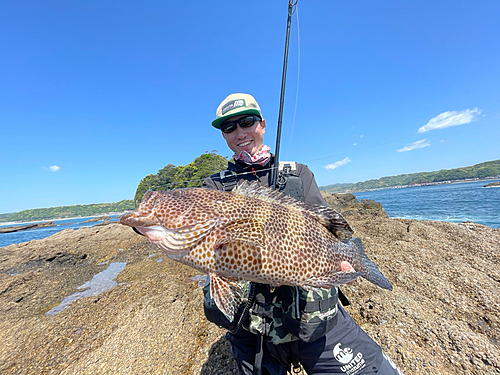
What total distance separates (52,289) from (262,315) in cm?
885

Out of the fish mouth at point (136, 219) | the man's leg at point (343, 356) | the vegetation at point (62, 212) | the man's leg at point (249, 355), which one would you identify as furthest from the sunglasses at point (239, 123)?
the vegetation at point (62, 212)

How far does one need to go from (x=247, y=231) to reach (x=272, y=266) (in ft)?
1.43

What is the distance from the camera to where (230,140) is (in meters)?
3.08

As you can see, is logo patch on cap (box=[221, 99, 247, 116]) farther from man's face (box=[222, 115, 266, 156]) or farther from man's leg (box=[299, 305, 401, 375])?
man's leg (box=[299, 305, 401, 375])

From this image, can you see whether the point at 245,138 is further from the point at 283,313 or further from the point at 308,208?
the point at 283,313

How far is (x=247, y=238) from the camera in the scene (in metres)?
2.10

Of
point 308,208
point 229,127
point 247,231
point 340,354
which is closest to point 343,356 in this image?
point 340,354

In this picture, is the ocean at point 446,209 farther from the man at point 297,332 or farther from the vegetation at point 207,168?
the vegetation at point 207,168

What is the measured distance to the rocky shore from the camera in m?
2.97

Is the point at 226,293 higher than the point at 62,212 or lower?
lower

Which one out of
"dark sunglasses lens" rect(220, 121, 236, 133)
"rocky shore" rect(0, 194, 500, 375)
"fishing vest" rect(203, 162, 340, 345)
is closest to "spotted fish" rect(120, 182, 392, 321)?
"fishing vest" rect(203, 162, 340, 345)

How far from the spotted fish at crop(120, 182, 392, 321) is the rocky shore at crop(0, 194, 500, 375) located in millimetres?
1740

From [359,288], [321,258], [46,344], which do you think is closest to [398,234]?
[359,288]

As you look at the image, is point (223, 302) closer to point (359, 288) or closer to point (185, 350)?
point (185, 350)
